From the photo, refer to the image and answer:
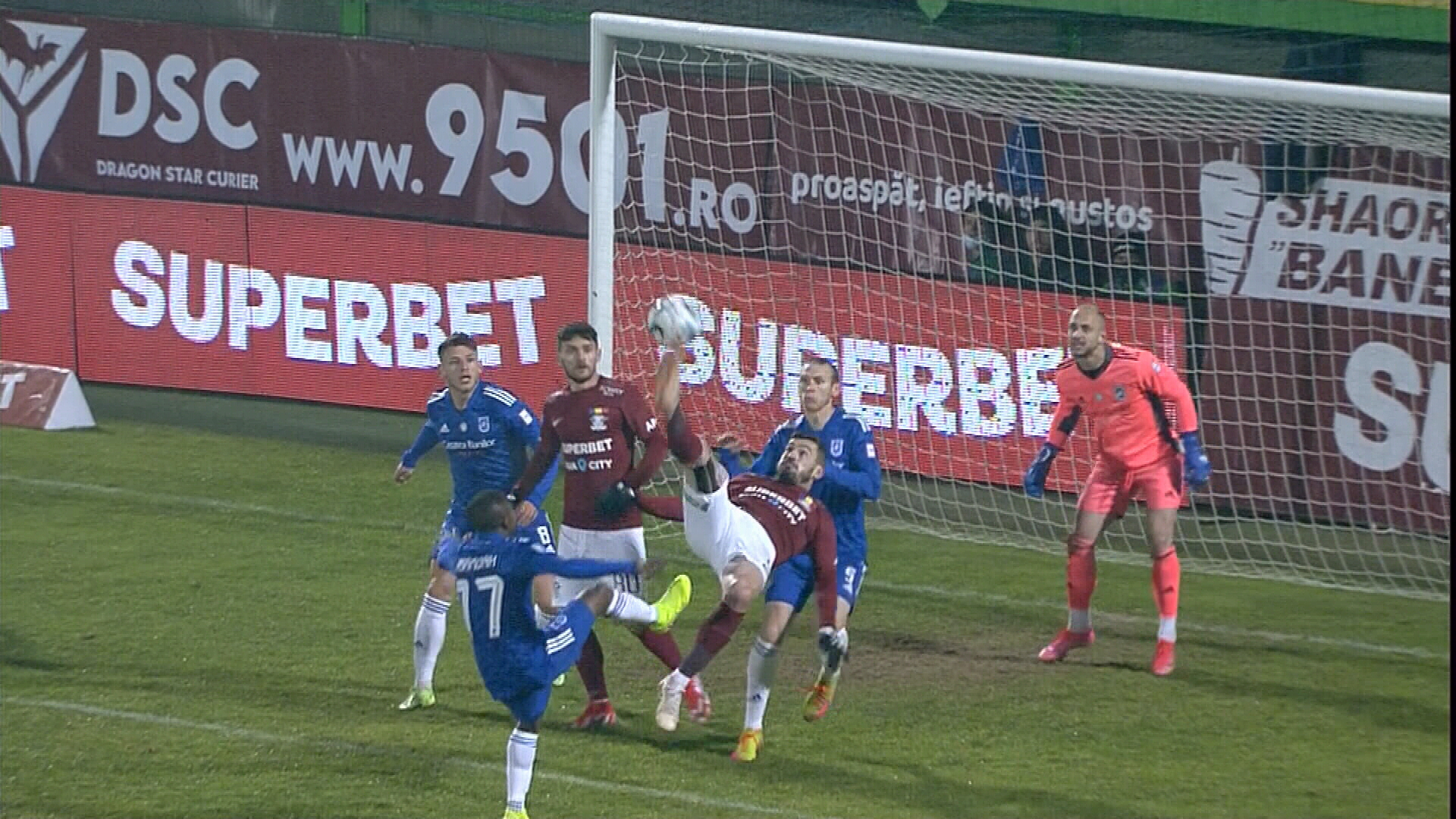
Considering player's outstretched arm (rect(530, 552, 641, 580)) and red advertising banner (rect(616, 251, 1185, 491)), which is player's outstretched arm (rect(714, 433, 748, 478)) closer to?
player's outstretched arm (rect(530, 552, 641, 580))

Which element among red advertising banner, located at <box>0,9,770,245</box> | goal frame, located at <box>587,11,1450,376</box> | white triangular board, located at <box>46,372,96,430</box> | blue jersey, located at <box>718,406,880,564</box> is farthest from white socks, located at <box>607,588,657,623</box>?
white triangular board, located at <box>46,372,96,430</box>

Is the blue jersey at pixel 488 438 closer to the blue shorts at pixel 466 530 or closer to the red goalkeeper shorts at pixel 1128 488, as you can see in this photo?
the blue shorts at pixel 466 530

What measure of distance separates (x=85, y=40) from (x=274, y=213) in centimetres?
252

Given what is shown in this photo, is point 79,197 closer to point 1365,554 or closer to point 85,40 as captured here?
point 85,40

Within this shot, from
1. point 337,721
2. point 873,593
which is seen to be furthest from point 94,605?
point 873,593

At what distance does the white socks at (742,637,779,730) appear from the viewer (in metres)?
8.82

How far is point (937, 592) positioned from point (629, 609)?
11.9 ft

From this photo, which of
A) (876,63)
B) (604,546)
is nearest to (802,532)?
(604,546)

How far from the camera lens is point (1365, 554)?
39.6 feet

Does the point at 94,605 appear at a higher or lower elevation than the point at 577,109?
lower

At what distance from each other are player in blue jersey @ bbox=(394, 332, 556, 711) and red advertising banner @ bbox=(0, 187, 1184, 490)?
2842 mm

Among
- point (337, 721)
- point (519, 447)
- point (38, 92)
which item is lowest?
point (337, 721)

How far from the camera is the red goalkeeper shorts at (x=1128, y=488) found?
10.3 m

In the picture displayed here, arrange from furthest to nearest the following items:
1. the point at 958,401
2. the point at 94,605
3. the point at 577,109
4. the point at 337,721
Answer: the point at 577,109
the point at 958,401
the point at 94,605
the point at 337,721
